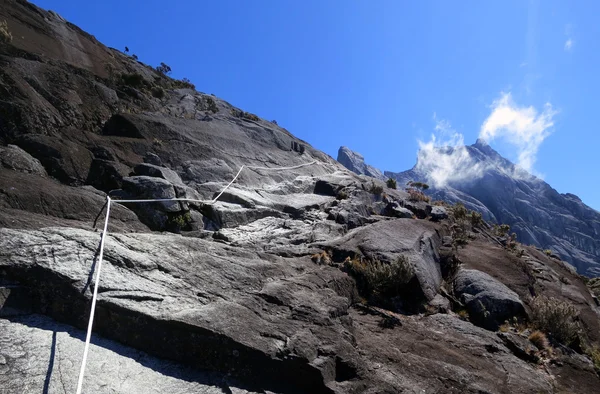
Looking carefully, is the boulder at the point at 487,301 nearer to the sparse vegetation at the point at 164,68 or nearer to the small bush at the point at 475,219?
the small bush at the point at 475,219

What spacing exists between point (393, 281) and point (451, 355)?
2676 mm

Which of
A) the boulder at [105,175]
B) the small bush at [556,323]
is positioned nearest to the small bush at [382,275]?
the small bush at [556,323]

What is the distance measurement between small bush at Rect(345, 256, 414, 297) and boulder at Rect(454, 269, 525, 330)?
2.01 metres

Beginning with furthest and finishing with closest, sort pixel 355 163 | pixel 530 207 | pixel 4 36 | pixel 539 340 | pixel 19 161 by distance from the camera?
pixel 530 207 < pixel 355 163 < pixel 4 36 < pixel 539 340 < pixel 19 161

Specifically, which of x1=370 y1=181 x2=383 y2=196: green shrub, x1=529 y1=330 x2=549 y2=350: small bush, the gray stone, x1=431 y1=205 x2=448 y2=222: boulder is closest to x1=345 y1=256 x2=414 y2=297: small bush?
x1=529 y1=330 x2=549 y2=350: small bush

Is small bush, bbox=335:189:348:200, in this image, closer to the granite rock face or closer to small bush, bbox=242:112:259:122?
small bush, bbox=242:112:259:122

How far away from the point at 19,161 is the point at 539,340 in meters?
13.2

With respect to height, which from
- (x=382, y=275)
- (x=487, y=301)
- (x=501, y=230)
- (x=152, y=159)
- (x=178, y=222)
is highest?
(x=501, y=230)

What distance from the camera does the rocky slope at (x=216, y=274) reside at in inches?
201

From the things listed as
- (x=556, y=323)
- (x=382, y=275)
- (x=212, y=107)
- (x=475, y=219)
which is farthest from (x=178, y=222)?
(x=475, y=219)

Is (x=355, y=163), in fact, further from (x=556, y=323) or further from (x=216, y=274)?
(x=216, y=274)

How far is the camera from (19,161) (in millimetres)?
9016

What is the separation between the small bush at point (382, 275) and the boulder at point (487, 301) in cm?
201

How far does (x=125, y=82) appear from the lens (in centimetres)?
1934
